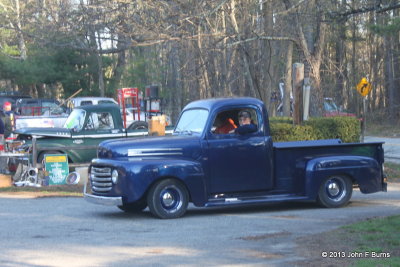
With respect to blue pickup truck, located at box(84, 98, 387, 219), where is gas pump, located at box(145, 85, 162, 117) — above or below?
above

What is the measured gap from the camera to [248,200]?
12109 mm

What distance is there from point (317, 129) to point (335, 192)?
19.7 ft

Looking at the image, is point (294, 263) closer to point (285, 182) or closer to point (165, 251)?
point (165, 251)

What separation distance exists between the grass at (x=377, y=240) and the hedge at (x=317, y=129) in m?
7.25

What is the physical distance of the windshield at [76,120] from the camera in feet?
68.8

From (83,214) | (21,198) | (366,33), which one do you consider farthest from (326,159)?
(366,33)

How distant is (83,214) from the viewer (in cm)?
1235

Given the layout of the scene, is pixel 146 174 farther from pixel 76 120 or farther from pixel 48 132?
pixel 76 120

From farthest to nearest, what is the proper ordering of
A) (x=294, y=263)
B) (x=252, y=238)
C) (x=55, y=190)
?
(x=55, y=190) < (x=252, y=238) < (x=294, y=263)

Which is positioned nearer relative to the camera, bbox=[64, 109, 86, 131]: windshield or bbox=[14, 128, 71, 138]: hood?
bbox=[14, 128, 71, 138]: hood

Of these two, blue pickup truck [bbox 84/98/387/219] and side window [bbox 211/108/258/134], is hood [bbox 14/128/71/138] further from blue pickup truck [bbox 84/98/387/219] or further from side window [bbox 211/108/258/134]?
side window [bbox 211/108/258/134]

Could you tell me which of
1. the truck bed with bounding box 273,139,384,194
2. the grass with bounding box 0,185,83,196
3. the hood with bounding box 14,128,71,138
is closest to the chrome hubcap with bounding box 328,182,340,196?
the truck bed with bounding box 273,139,384,194

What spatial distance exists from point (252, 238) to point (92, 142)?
38.7 ft

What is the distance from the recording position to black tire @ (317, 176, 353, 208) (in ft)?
41.5
